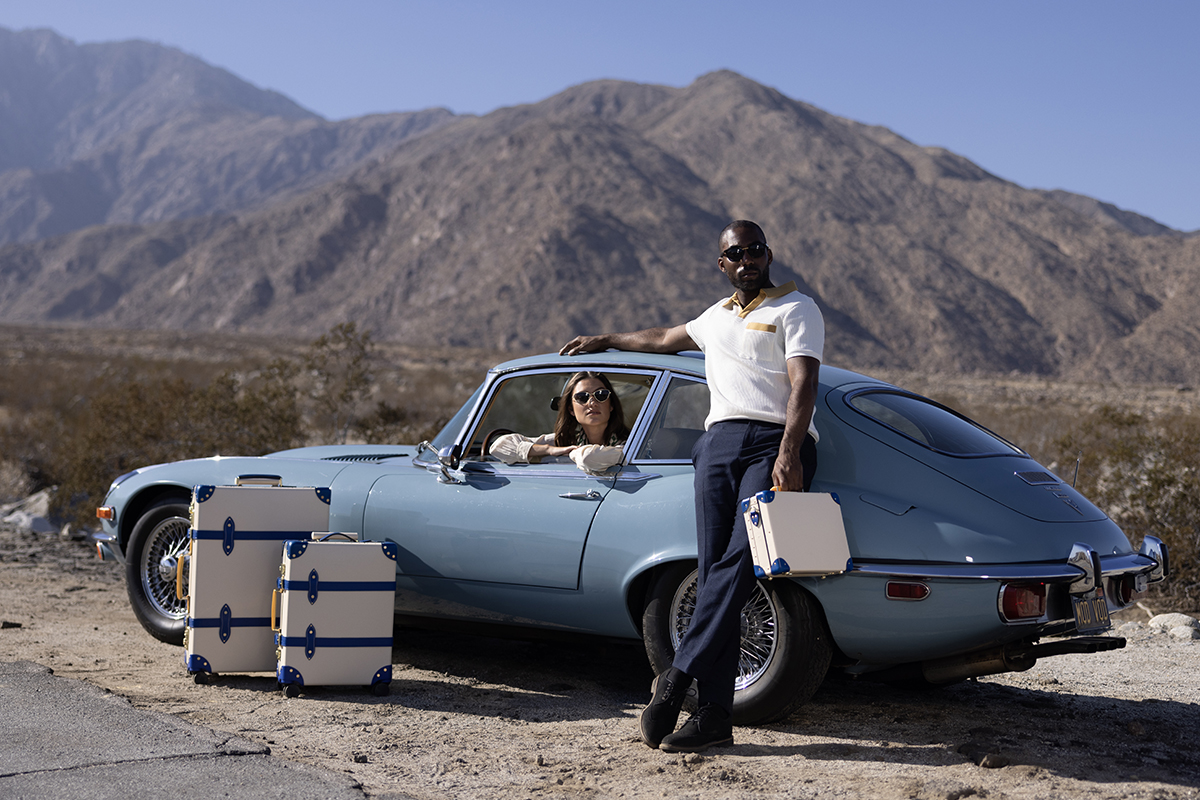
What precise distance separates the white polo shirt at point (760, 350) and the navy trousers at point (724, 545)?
0.24ft

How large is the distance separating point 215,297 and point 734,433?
4071 inches

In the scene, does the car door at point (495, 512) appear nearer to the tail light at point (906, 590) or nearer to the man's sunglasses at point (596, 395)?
the man's sunglasses at point (596, 395)

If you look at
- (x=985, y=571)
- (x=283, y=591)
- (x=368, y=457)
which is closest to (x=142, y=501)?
(x=368, y=457)

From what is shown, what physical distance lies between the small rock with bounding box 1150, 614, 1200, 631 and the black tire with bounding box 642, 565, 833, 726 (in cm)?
427

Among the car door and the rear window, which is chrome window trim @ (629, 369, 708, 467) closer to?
the car door

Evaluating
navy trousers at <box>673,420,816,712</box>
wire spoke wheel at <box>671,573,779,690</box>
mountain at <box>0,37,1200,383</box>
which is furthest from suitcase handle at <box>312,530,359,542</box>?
mountain at <box>0,37,1200,383</box>

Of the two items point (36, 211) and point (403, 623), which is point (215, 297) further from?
point (36, 211)

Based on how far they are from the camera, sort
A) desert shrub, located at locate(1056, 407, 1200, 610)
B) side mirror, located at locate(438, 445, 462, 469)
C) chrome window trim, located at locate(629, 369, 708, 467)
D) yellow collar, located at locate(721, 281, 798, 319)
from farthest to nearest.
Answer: desert shrub, located at locate(1056, 407, 1200, 610), side mirror, located at locate(438, 445, 462, 469), chrome window trim, located at locate(629, 369, 708, 467), yellow collar, located at locate(721, 281, 798, 319)

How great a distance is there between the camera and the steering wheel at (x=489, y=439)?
18.7 ft

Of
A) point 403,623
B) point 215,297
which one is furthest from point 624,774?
point 215,297

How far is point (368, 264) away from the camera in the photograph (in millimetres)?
95312

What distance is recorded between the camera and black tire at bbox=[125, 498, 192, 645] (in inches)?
249

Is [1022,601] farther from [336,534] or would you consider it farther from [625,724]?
[336,534]

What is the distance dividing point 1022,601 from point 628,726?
5.64ft
